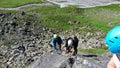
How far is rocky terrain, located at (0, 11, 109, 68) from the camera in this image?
28.7 meters

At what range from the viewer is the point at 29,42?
1825 inches

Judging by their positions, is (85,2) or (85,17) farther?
(85,2)

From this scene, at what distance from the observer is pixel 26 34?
5066 centimetres

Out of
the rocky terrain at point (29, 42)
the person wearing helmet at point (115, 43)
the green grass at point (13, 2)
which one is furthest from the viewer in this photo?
the green grass at point (13, 2)

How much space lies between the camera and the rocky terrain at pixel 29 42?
28672 mm

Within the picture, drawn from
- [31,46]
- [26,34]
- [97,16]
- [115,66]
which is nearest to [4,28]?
[26,34]

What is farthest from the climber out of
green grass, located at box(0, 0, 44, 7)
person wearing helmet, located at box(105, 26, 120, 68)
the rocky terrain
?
green grass, located at box(0, 0, 44, 7)

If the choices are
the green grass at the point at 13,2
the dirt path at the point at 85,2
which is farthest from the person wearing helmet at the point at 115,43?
the green grass at the point at 13,2

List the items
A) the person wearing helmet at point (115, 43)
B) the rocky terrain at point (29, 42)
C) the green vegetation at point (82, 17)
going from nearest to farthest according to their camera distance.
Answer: the person wearing helmet at point (115, 43)
the rocky terrain at point (29, 42)
the green vegetation at point (82, 17)

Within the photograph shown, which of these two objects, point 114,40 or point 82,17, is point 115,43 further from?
point 82,17

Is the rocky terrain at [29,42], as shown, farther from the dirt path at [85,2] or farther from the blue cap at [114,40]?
the blue cap at [114,40]

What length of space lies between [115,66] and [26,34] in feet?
150

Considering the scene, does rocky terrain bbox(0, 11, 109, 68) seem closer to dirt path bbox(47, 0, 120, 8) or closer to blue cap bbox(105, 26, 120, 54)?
dirt path bbox(47, 0, 120, 8)

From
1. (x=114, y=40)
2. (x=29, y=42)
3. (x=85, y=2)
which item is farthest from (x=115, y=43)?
(x=85, y=2)
